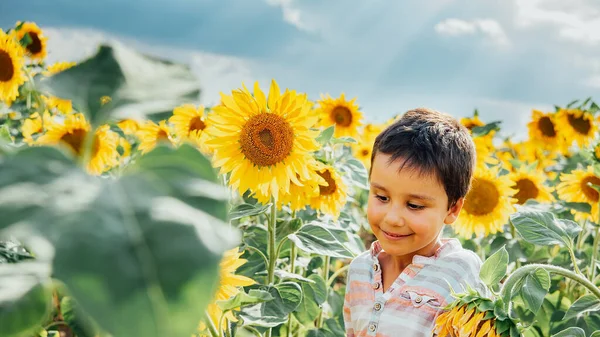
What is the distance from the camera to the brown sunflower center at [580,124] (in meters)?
3.82

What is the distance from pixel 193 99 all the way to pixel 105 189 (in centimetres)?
13

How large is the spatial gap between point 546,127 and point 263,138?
295 cm

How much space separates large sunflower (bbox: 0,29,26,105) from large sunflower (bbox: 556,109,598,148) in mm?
3230

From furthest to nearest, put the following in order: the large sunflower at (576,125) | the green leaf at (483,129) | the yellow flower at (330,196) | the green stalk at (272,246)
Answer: the large sunflower at (576,125) → the green leaf at (483,129) → the yellow flower at (330,196) → the green stalk at (272,246)

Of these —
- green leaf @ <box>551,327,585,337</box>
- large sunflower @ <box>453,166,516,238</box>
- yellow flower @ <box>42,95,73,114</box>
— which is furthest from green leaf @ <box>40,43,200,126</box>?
yellow flower @ <box>42,95,73,114</box>

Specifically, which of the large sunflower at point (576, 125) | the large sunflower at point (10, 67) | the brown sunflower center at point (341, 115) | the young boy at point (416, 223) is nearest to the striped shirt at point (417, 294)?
the young boy at point (416, 223)

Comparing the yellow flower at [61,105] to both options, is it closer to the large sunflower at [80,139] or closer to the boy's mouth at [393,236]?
the large sunflower at [80,139]

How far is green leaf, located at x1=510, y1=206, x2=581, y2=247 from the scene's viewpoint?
134cm

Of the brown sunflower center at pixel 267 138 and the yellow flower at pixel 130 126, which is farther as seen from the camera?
the yellow flower at pixel 130 126

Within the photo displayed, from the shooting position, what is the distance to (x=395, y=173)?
1.52 m

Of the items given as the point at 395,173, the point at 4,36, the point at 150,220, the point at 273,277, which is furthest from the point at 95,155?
the point at 150,220

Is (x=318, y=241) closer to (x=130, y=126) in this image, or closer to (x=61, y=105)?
(x=130, y=126)

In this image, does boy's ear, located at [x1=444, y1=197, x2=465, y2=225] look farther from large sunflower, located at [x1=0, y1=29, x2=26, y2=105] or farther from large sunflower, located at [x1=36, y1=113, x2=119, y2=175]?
large sunflower, located at [x1=0, y1=29, x2=26, y2=105]

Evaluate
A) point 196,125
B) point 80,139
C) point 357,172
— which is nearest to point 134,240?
point 357,172
